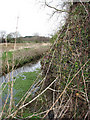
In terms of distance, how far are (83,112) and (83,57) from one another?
93 cm

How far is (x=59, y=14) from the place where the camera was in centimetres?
807

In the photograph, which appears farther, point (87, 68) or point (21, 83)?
point (21, 83)

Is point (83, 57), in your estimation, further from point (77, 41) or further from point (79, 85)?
point (79, 85)

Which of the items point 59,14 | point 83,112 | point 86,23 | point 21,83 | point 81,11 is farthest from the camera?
point 59,14

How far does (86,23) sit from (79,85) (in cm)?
113

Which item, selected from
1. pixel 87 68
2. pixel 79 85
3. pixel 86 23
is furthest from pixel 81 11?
pixel 79 85

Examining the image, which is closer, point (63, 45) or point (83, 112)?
point (83, 112)

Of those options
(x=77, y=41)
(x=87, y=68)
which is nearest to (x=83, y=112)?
(x=87, y=68)

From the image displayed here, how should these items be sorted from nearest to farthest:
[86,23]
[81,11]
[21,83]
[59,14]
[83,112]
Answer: [83,112] < [86,23] < [81,11] < [21,83] < [59,14]

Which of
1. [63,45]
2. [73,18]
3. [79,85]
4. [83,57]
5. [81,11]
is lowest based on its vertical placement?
[79,85]

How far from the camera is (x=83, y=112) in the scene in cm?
175

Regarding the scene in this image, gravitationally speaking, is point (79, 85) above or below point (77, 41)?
below

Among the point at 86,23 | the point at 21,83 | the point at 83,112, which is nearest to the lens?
the point at 83,112

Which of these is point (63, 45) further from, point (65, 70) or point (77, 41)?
point (65, 70)
